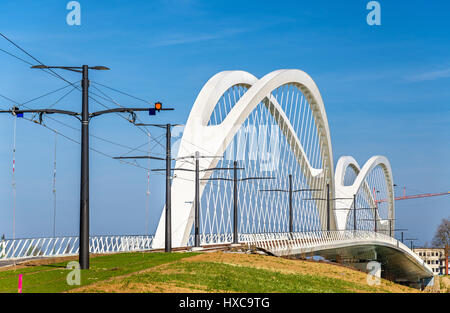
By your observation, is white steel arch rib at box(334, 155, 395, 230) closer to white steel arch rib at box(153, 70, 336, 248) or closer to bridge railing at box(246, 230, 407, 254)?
bridge railing at box(246, 230, 407, 254)

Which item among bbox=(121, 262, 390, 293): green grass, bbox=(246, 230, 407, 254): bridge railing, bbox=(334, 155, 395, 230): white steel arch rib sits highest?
bbox=(334, 155, 395, 230): white steel arch rib

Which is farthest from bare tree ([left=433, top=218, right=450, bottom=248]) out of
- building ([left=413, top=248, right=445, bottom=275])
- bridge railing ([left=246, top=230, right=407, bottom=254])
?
bridge railing ([left=246, top=230, right=407, bottom=254])

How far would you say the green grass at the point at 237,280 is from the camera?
1834 centimetres

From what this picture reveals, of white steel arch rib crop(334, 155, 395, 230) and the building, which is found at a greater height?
white steel arch rib crop(334, 155, 395, 230)

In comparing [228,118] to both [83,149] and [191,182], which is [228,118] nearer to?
[191,182]

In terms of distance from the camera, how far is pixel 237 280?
19.9 meters

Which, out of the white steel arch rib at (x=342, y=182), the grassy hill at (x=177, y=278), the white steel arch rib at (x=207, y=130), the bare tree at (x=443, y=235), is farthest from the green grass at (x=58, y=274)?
the bare tree at (x=443, y=235)

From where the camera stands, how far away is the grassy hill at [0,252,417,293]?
17531 millimetres

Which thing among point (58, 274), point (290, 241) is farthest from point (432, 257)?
point (58, 274)

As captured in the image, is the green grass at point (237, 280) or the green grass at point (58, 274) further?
the green grass at point (237, 280)

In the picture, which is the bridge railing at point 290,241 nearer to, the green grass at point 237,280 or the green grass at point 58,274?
the green grass at point 58,274

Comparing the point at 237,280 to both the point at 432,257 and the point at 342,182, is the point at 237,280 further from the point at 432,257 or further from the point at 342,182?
the point at 432,257

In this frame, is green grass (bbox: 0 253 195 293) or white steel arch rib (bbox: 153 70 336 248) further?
white steel arch rib (bbox: 153 70 336 248)
